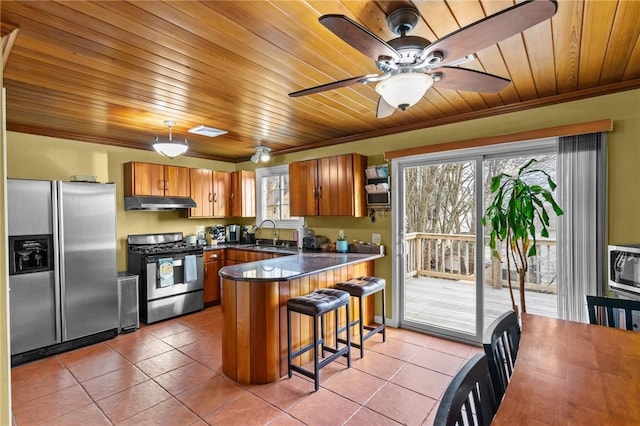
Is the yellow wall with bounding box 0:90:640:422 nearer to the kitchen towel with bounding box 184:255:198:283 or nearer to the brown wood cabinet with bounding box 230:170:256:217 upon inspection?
the brown wood cabinet with bounding box 230:170:256:217

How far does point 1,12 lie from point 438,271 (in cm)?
465

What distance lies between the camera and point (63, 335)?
3379 millimetres

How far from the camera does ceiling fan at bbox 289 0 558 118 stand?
1.18 m

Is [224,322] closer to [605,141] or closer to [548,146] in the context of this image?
[548,146]

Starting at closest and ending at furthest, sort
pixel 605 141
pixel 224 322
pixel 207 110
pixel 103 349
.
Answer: pixel 605 141
pixel 224 322
pixel 207 110
pixel 103 349

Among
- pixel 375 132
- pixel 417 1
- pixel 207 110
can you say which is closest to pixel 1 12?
pixel 207 110

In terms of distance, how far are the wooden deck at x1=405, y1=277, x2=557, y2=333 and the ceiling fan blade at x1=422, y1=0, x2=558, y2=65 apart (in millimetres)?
2796

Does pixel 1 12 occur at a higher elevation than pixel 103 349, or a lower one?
higher

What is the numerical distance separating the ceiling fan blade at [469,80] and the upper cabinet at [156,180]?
406cm

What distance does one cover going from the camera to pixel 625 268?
2268mm

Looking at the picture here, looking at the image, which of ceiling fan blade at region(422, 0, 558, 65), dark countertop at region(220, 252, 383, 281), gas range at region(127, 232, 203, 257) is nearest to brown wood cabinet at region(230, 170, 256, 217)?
gas range at region(127, 232, 203, 257)

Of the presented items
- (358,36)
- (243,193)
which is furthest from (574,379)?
(243,193)

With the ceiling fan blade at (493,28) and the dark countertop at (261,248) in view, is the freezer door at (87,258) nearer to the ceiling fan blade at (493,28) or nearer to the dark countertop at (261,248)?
the dark countertop at (261,248)

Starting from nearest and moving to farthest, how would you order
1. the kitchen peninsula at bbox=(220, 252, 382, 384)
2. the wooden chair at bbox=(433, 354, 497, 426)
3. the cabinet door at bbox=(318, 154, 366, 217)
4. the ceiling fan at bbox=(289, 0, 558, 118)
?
1. the wooden chair at bbox=(433, 354, 497, 426)
2. the ceiling fan at bbox=(289, 0, 558, 118)
3. the kitchen peninsula at bbox=(220, 252, 382, 384)
4. the cabinet door at bbox=(318, 154, 366, 217)
